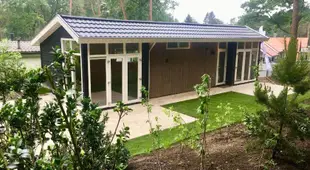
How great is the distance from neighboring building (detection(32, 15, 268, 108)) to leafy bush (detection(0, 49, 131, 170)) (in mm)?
5225

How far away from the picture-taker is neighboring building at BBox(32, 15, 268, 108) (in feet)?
25.6

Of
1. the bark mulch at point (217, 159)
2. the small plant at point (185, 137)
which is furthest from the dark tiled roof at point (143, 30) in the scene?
the bark mulch at point (217, 159)

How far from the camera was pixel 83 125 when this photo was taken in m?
1.98

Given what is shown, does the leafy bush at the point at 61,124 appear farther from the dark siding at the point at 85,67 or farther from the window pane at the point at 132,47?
the window pane at the point at 132,47

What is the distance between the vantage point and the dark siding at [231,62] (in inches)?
486

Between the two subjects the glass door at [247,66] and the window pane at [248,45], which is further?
the glass door at [247,66]

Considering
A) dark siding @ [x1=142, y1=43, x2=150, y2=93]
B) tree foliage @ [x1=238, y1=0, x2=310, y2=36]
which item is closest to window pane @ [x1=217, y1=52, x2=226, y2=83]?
dark siding @ [x1=142, y1=43, x2=150, y2=93]

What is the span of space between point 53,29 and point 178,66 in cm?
517

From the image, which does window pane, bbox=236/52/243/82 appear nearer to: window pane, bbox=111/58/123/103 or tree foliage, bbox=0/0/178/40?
window pane, bbox=111/58/123/103

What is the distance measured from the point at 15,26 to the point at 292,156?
2963 centimetres

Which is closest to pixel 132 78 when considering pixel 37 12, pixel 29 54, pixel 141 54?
pixel 141 54

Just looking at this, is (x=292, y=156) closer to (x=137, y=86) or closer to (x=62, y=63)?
(x=62, y=63)

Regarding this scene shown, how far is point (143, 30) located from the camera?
923 cm

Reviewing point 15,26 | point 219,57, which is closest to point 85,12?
point 15,26
